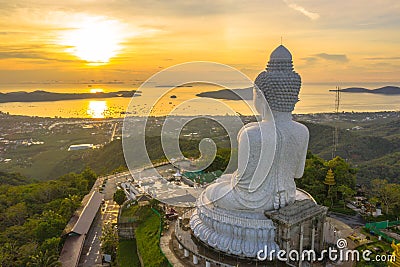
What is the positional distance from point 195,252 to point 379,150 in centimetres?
5332

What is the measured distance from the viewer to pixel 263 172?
1755cm

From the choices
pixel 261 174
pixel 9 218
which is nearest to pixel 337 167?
pixel 261 174

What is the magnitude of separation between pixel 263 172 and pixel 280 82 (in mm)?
4742

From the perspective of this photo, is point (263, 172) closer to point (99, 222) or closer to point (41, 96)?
point (99, 222)

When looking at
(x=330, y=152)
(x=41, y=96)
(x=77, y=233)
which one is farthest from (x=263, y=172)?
(x=41, y=96)

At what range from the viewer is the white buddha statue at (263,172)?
56.1ft

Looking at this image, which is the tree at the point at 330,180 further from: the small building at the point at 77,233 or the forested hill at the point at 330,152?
the forested hill at the point at 330,152

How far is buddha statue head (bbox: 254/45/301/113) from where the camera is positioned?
57.8 feet

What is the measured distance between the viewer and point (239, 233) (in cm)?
1711

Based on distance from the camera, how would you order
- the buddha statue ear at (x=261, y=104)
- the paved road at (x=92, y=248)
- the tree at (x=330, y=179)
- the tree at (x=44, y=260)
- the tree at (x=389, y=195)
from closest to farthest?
the buddha statue ear at (x=261, y=104), the tree at (x=44, y=260), the paved road at (x=92, y=248), the tree at (x=389, y=195), the tree at (x=330, y=179)

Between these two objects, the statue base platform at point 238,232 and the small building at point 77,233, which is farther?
the small building at point 77,233

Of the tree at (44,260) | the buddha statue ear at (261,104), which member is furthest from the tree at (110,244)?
the buddha statue ear at (261,104)

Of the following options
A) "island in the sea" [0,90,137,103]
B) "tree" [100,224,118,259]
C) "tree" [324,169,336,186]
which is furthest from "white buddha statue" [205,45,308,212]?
"island in the sea" [0,90,137,103]

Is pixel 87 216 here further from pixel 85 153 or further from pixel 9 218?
pixel 85 153
